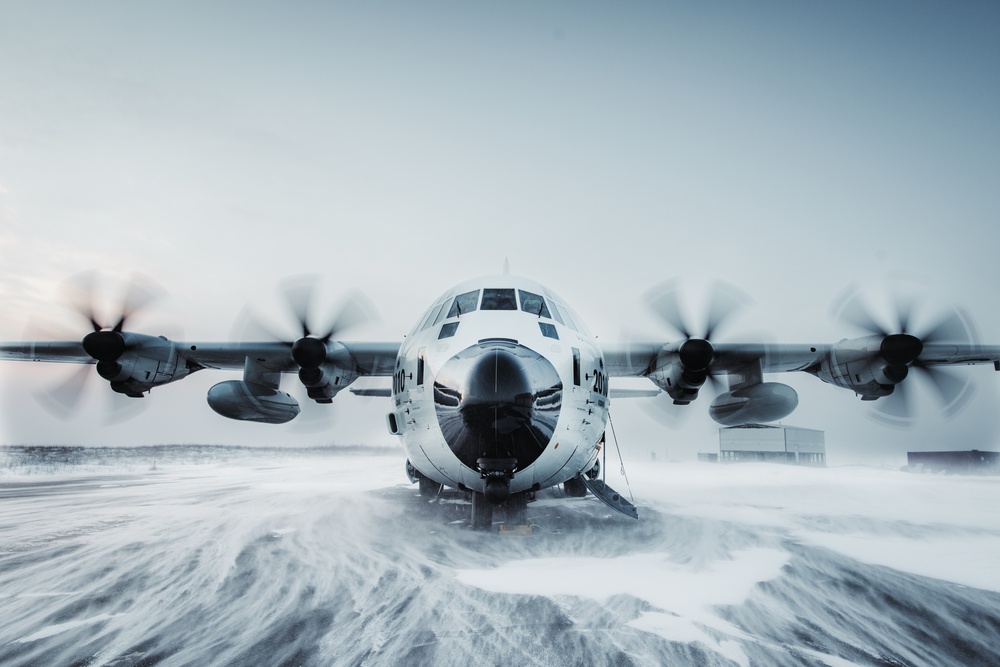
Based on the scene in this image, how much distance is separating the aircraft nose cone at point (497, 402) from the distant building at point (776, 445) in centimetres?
3577

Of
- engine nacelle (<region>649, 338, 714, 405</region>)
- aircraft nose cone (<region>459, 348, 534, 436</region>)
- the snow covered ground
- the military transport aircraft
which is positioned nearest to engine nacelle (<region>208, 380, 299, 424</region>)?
the military transport aircraft

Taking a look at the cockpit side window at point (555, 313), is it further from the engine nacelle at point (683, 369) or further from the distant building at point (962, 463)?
the distant building at point (962, 463)

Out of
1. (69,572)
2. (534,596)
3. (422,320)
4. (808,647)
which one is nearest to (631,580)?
(534,596)

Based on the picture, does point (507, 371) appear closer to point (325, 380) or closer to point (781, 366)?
point (325, 380)

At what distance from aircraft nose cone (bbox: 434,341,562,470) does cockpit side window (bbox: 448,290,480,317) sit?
1426 mm

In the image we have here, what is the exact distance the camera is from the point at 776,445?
38219 mm

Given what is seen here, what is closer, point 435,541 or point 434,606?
point 434,606

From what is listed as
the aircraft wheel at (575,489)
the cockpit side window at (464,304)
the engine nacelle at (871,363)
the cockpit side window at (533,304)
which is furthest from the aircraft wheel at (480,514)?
the engine nacelle at (871,363)

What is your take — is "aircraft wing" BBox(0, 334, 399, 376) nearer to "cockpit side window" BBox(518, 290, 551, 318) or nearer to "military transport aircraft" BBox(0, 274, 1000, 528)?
"military transport aircraft" BBox(0, 274, 1000, 528)

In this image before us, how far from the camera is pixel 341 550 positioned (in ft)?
23.6

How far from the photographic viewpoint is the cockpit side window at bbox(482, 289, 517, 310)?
8.49 meters

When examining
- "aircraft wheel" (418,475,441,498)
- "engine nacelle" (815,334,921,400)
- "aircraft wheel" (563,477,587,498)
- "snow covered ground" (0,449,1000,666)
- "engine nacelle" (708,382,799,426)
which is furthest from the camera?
"aircraft wheel" (418,475,441,498)

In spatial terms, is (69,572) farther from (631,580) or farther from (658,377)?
(658,377)

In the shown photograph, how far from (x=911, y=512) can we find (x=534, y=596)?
36.4ft
